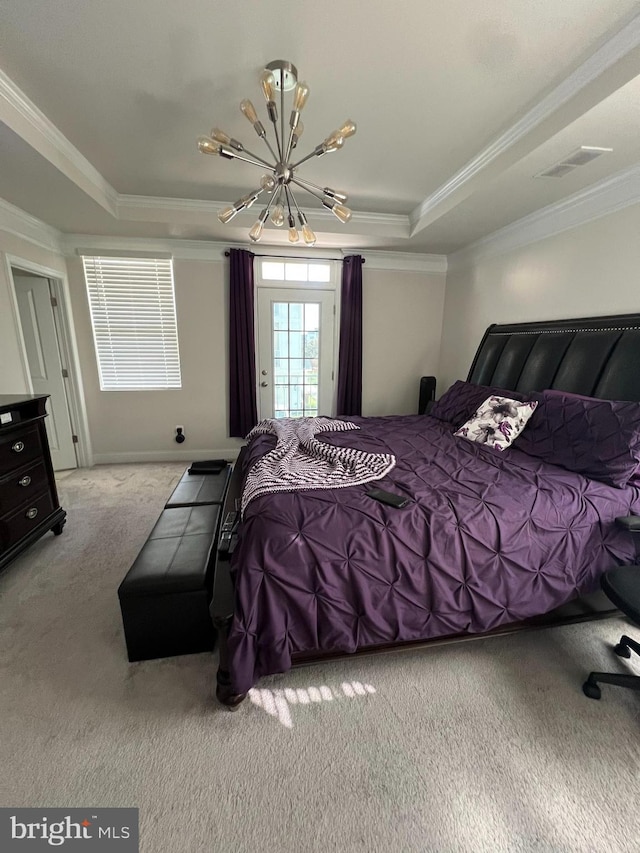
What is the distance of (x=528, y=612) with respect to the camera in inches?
64.6

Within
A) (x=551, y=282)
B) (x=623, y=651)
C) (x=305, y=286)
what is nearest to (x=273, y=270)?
(x=305, y=286)

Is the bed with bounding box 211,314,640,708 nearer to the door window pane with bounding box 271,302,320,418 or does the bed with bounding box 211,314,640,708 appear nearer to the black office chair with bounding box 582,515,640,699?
the black office chair with bounding box 582,515,640,699

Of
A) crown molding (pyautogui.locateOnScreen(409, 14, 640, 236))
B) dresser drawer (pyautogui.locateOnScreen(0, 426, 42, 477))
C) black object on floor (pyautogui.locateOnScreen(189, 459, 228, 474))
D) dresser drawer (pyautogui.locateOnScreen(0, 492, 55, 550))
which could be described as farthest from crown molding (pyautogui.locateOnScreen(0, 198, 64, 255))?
crown molding (pyautogui.locateOnScreen(409, 14, 640, 236))

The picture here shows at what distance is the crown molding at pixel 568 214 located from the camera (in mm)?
2275

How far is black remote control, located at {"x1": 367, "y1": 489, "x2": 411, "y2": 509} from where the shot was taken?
5.19 ft

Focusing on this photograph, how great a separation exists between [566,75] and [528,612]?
2.62 metres

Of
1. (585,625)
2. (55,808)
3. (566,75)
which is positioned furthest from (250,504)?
(566,75)

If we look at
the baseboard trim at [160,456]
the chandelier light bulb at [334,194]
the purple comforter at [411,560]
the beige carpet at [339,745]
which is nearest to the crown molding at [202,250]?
the chandelier light bulb at [334,194]

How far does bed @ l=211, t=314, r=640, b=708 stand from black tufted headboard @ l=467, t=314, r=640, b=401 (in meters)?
0.04

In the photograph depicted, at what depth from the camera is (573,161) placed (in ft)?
6.97

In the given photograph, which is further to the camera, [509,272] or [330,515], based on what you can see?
[509,272]

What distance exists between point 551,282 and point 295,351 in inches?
103

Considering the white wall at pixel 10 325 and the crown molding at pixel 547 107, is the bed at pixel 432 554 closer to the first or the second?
the crown molding at pixel 547 107

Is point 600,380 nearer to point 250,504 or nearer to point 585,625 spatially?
point 585,625
